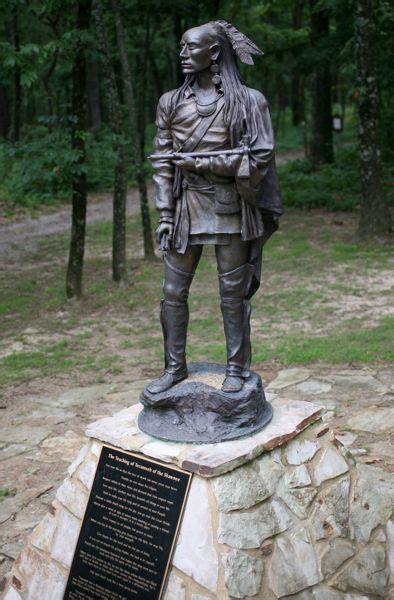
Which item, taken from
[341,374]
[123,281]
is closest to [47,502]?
[341,374]

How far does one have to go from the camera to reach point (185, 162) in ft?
12.8

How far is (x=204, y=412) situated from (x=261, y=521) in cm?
67

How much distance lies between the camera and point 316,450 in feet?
13.9

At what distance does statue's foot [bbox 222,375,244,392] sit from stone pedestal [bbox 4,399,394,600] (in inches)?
11.0

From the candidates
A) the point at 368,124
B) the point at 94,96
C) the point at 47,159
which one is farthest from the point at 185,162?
the point at 94,96

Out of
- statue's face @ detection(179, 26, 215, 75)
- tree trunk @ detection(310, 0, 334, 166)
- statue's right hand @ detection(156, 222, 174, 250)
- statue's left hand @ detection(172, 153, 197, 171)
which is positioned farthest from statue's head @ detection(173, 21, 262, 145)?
tree trunk @ detection(310, 0, 334, 166)

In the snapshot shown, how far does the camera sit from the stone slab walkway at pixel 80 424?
16.7 ft

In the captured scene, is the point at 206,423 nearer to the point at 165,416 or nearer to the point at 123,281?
the point at 165,416

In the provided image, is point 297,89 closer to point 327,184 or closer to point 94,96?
point 94,96

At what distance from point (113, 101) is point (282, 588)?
7258 millimetres

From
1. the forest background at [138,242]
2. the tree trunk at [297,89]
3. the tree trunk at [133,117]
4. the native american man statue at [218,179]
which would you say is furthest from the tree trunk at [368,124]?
the tree trunk at [297,89]

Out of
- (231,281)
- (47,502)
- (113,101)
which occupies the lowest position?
(47,502)

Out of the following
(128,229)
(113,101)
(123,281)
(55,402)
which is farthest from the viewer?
(128,229)

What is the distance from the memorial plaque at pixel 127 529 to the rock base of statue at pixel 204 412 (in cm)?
24
